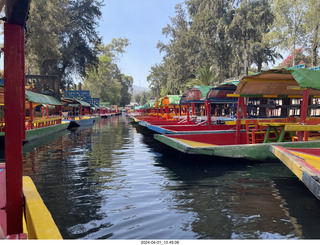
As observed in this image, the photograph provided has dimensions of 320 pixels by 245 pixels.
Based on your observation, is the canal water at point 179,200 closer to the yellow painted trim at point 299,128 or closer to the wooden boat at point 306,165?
the wooden boat at point 306,165

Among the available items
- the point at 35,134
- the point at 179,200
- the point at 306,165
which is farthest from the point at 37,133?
the point at 306,165

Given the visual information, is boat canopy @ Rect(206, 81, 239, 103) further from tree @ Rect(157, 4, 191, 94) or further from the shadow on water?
tree @ Rect(157, 4, 191, 94)

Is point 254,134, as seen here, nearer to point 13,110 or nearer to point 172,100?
point 13,110

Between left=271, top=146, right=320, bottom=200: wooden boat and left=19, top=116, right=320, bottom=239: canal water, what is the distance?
61 centimetres

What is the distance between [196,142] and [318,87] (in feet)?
16.0

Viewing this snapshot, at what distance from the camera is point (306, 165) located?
221 inches

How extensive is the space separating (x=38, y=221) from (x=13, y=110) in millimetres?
1264

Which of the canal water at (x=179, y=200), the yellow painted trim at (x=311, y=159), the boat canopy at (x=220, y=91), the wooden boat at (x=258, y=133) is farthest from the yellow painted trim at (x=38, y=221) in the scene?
the boat canopy at (x=220, y=91)

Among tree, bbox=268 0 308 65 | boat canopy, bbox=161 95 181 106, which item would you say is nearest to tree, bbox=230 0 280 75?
tree, bbox=268 0 308 65

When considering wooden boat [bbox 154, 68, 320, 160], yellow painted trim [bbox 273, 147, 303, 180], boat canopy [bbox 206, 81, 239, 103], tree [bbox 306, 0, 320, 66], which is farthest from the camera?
tree [bbox 306, 0, 320, 66]

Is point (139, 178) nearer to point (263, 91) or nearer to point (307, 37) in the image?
point (263, 91)

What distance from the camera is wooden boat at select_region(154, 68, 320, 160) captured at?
831 cm

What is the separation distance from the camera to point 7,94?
2.90m

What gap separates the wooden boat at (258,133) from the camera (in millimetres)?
8312
